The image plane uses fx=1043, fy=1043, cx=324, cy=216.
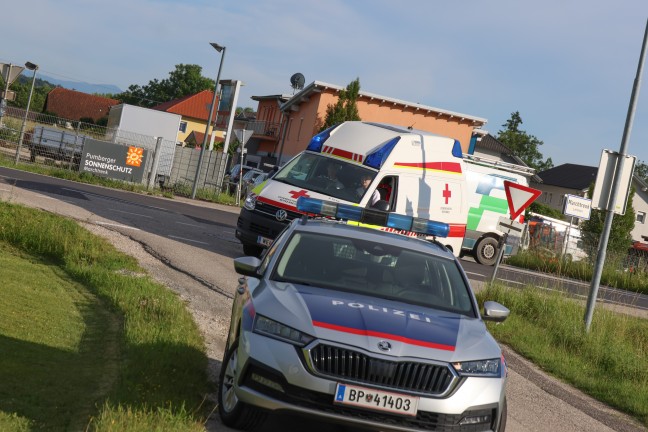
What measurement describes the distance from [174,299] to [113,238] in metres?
5.36

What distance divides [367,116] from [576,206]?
3587cm

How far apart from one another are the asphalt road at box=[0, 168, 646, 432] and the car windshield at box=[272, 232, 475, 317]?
102 centimetres

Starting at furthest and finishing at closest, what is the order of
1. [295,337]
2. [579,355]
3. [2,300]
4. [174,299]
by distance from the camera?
[579,355] < [174,299] < [2,300] < [295,337]

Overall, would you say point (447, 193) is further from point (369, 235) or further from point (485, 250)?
point (485, 250)

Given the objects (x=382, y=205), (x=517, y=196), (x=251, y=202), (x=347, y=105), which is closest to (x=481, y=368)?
(x=382, y=205)

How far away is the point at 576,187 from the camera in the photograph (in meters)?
105

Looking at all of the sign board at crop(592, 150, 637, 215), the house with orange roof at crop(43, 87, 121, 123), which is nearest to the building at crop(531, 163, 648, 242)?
the house with orange roof at crop(43, 87, 121, 123)

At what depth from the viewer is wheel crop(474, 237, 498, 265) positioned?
33.1m

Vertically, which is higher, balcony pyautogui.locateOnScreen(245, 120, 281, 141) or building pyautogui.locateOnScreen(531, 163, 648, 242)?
building pyautogui.locateOnScreen(531, 163, 648, 242)

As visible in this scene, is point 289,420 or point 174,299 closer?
point 289,420

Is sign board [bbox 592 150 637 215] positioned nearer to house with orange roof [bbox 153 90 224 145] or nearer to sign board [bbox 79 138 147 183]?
sign board [bbox 79 138 147 183]

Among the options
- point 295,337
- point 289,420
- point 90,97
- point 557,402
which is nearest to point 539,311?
point 557,402

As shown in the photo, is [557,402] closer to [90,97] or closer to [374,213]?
[374,213]

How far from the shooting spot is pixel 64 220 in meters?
16.1
